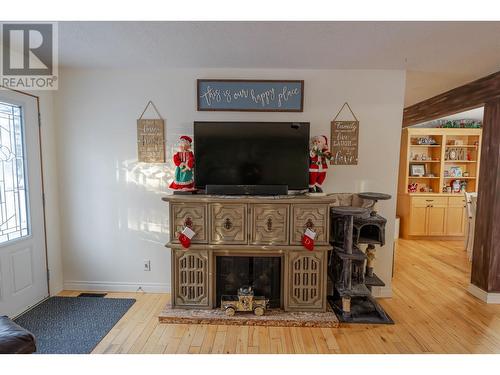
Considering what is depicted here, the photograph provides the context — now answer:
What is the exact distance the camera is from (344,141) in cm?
282

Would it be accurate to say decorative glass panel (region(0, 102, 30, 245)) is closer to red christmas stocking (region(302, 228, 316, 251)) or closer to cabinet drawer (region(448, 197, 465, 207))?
red christmas stocking (region(302, 228, 316, 251))

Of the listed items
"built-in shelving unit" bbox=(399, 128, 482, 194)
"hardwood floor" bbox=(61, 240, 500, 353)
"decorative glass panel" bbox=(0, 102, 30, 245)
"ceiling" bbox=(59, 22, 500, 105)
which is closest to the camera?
"ceiling" bbox=(59, 22, 500, 105)

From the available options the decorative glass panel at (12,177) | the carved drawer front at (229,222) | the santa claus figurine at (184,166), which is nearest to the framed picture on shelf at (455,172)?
the carved drawer front at (229,222)

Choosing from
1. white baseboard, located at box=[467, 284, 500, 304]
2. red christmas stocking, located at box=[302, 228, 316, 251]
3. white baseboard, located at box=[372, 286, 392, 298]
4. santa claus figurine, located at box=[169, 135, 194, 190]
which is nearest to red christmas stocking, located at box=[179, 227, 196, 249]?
santa claus figurine, located at box=[169, 135, 194, 190]

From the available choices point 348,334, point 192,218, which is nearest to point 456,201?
point 348,334

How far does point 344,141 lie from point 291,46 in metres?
1.10

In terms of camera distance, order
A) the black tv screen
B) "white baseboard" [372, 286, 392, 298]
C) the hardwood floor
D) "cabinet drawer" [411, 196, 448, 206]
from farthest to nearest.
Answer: "cabinet drawer" [411, 196, 448, 206] < "white baseboard" [372, 286, 392, 298] < the black tv screen < the hardwood floor

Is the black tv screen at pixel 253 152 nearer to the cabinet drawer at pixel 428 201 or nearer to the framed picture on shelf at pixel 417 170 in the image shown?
the cabinet drawer at pixel 428 201

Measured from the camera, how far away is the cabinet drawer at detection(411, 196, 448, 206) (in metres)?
Result: 4.98

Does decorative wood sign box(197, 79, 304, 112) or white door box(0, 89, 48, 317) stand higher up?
decorative wood sign box(197, 79, 304, 112)

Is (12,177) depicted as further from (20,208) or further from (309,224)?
(309,224)

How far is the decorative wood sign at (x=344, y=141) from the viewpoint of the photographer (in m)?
2.81

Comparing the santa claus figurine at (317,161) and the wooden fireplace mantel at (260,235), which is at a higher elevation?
the santa claus figurine at (317,161)

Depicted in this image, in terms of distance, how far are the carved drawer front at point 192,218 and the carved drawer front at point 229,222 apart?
0.08 meters
